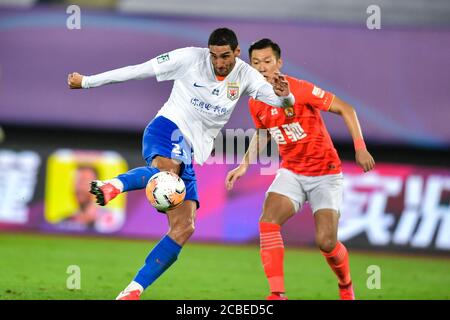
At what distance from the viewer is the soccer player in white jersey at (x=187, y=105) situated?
6.50 m

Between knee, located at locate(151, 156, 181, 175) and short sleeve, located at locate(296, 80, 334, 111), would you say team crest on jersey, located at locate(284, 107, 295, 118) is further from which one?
knee, located at locate(151, 156, 181, 175)

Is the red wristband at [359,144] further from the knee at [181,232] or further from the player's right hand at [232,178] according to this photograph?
the knee at [181,232]

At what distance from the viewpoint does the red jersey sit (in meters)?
7.22

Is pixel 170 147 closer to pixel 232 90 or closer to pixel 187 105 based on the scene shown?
pixel 187 105

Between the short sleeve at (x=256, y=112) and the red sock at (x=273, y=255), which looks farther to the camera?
the short sleeve at (x=256, y=112)

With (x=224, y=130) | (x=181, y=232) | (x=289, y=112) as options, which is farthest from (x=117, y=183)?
(x=224, y=130)

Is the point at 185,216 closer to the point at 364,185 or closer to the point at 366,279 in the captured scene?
the point at 366,279

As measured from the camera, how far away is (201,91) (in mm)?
6758

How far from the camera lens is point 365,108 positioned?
12648 mm

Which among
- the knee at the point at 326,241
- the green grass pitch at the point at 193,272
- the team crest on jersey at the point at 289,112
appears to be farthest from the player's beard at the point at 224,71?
the green grass pitch at the point at 193,272

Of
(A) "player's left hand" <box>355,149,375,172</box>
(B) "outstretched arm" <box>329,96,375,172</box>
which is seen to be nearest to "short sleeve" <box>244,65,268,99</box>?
(B) "outstretched arm" <box>329,96,375,172</box>

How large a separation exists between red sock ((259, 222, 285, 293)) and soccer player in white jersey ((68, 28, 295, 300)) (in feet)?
1.97
